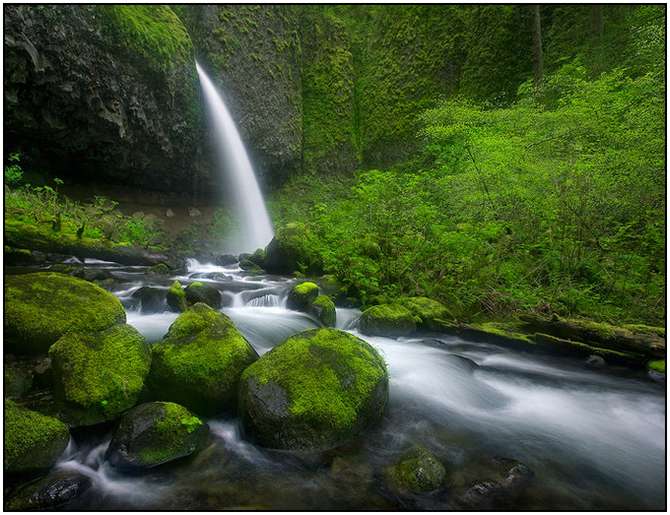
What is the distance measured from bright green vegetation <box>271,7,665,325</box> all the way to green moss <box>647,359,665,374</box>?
2.48ft

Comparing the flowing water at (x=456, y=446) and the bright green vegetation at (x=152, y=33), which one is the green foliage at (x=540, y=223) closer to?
the flowing water at (x=456, y=446)

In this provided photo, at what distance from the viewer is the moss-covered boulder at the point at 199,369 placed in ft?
11.9

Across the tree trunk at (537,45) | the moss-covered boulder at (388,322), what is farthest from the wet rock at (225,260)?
the tree trunk at (537,45)

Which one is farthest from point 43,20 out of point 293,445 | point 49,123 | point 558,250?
point 558,250

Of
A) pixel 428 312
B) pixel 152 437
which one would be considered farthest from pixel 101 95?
pixel 152 437

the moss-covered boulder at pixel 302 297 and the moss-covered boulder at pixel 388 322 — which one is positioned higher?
the moss-covered boulder at pixel 302 297

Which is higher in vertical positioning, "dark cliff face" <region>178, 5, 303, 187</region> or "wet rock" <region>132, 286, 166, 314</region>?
"dark cliff face" <region>178, 5, 303, 187</region>

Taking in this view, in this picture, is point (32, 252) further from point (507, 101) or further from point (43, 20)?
point (507, 101)

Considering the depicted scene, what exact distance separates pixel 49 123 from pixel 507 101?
15.7m

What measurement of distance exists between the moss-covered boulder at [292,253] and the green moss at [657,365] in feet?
23.3

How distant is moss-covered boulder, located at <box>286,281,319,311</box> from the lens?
7.38m

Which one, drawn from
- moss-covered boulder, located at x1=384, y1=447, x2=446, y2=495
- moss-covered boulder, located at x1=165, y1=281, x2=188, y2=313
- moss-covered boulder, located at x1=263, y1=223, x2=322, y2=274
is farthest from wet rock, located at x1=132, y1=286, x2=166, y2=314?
moss-covered boulder, located at x1=384, y1=447, x2=446, y2=495

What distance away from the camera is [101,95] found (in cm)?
1110

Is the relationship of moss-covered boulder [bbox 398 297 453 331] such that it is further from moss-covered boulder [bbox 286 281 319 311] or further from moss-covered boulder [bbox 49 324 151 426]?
moss-covered boulder [bbox 49 324 151 426]
